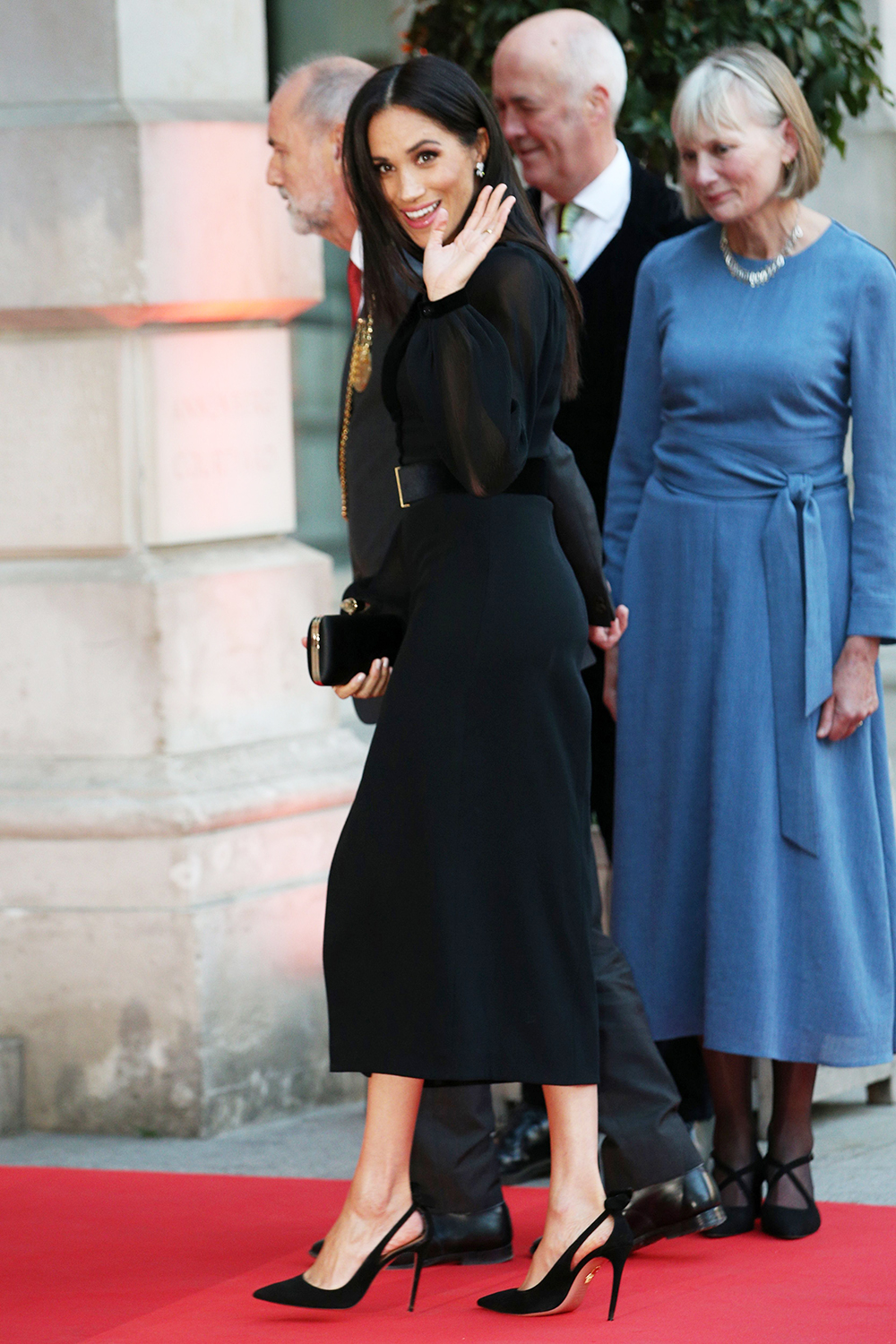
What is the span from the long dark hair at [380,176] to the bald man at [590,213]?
1044mm

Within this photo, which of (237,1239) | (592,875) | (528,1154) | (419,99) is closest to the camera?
(419,99)

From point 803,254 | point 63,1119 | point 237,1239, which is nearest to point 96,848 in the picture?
point 63,1119

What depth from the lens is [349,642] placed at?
3.10 metres

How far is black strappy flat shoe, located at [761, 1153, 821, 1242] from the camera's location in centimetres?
358

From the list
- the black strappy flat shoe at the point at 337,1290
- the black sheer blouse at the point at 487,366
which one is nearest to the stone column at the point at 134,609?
the black strappy flat shoe at the point at 337,1290

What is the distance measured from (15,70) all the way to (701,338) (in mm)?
1762

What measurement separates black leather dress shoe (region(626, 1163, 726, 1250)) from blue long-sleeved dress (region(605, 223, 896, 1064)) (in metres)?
0.29

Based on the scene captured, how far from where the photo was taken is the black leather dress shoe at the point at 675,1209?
343cm

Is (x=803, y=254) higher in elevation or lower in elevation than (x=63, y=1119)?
higher

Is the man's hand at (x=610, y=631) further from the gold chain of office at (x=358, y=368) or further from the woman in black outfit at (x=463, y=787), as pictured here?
the gold chain of office at (x=358, y=368)

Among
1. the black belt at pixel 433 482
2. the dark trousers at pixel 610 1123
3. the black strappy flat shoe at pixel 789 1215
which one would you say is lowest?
the black strappy flat shoe at pixel 789 1215

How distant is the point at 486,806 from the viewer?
9.98 feet

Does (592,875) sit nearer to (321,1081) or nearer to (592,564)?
(592,564)

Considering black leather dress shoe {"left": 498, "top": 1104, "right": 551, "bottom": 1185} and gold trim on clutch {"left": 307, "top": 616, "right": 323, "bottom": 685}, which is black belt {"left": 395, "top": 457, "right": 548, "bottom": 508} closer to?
gold trim on clutch {"left": 307, "top": 616, "right": 323, "bottom": 685}
